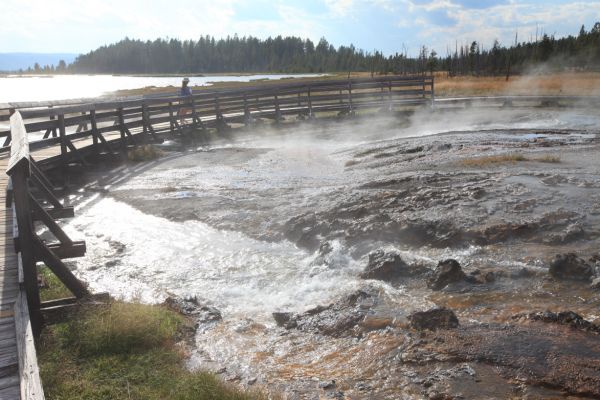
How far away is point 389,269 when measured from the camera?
8.19 metres

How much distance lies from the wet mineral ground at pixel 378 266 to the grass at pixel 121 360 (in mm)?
429

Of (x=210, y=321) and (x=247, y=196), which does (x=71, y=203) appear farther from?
(x=210, y=321)

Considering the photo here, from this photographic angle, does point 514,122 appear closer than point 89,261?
No

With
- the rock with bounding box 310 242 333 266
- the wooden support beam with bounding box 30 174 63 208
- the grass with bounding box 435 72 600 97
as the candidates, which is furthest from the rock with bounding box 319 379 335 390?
the grass with bounding box 435 72 600 97

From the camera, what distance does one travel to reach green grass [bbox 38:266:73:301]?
7.57m

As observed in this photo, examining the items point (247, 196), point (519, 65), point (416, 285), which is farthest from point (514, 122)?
point (519, 65)

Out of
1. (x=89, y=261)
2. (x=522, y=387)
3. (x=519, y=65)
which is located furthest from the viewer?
(x=519, y=65)

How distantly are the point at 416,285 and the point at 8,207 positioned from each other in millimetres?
6729

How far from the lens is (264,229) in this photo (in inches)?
433

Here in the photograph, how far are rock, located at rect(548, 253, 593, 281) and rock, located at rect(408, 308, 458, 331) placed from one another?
2.08 metres

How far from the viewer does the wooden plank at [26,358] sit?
4.00m

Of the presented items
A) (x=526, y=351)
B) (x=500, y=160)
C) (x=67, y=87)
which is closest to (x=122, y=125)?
(x=500, y=160)

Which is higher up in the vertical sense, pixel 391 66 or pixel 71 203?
pixel 391 66

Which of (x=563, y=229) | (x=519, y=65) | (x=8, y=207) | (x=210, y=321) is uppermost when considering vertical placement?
(x=519, y=65)
